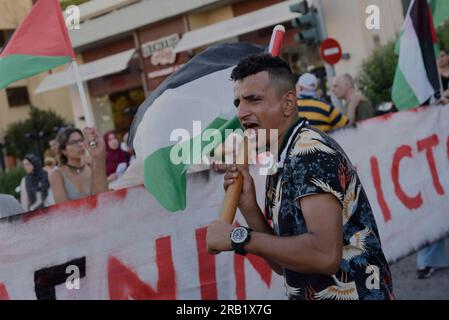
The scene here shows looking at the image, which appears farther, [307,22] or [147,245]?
[307,22]

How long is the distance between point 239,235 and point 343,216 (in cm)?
35

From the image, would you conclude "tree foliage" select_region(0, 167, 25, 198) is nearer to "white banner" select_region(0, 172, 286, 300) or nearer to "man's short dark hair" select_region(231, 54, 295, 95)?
"white banner" select_region(0, 172, 286, 300)

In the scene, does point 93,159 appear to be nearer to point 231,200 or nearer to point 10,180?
point 231,200

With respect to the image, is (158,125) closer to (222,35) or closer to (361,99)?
(361,99)

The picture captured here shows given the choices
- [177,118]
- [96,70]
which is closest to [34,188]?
[177,118]

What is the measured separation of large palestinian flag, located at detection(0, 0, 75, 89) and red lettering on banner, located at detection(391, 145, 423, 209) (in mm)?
2662

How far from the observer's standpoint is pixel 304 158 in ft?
8.70

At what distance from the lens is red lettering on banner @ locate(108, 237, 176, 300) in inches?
186

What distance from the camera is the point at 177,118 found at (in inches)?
168

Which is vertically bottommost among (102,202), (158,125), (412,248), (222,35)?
(412,248)

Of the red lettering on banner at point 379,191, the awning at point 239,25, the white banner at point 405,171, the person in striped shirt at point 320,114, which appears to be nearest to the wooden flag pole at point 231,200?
the white banner at point 405,171

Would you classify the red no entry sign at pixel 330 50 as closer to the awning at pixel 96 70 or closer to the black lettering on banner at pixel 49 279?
the black lettering on banner at pixel 49 279
